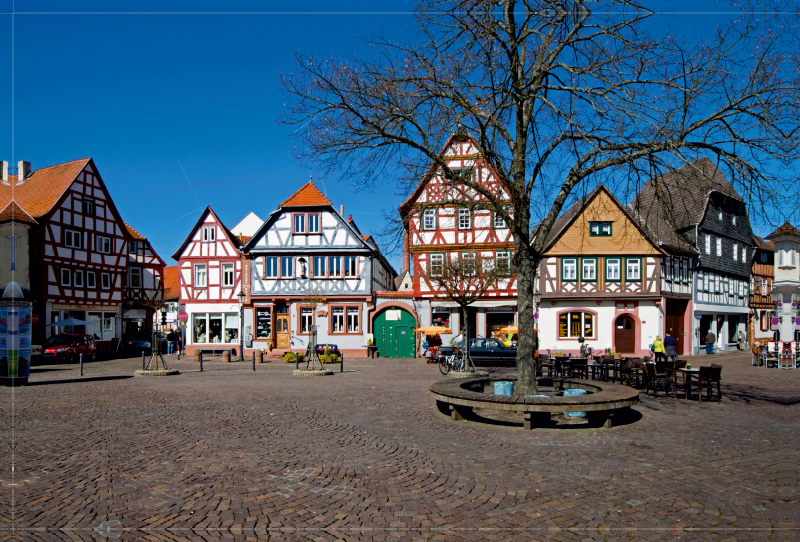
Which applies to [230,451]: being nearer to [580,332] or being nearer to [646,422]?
[646,422]

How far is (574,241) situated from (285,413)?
24.9 metres

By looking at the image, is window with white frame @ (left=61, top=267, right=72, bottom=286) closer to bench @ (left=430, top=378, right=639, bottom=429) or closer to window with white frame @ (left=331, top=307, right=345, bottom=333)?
window with white frame @ (left=331, top=307, right=345, bottom=333)

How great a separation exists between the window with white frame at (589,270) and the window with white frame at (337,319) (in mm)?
14006

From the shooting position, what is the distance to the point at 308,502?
6.14m

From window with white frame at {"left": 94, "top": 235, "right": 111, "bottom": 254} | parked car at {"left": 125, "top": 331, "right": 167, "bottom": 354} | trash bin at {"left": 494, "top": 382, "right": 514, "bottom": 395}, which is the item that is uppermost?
window with white frame at {"left": 94, "top": 235, "right": 111, "bottom": 254}

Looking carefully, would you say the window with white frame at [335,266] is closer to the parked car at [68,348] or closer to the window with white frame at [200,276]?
the window with white frame at [200,276]

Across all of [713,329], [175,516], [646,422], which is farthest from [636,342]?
[175,516]

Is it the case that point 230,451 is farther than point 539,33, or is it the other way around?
point 539,33

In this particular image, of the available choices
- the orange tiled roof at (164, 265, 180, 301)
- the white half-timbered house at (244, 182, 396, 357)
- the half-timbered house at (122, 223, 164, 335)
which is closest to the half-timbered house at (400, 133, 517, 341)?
the white half-timbered house at (244, 182, 396, 357)

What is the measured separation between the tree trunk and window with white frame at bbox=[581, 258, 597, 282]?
22.7 m

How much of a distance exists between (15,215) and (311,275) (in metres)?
16.9

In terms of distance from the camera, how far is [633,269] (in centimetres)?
3300

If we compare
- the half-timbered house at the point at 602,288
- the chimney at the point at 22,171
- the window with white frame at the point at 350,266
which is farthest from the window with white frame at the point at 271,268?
the chimney at the point at 22,171

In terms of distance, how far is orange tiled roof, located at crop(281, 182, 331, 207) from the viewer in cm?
3522
